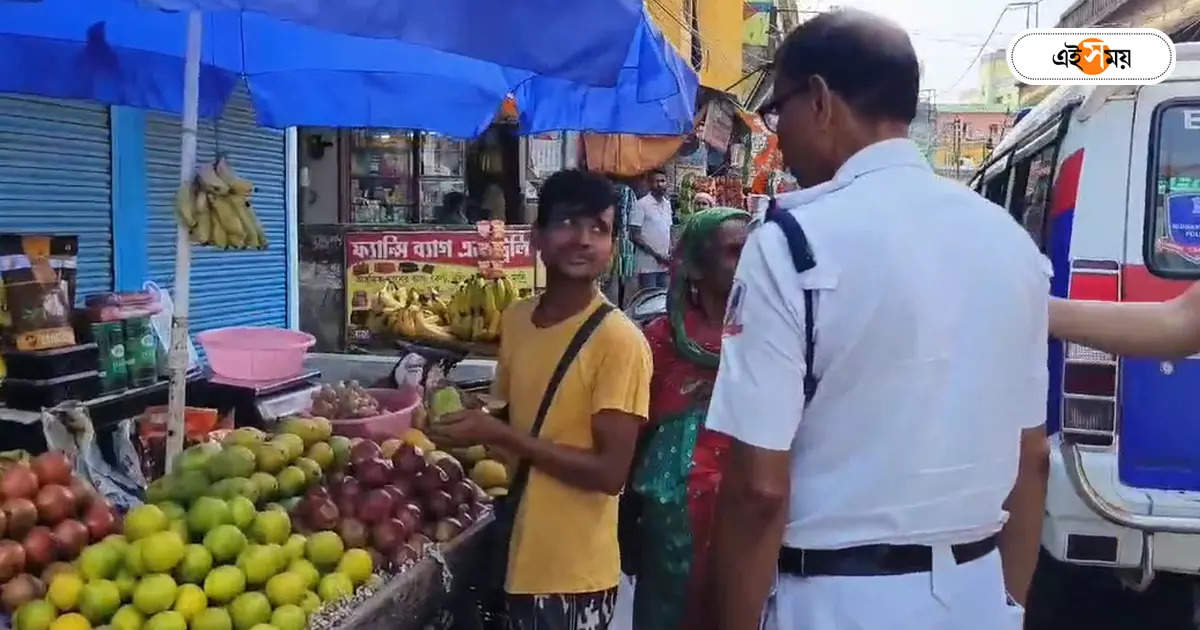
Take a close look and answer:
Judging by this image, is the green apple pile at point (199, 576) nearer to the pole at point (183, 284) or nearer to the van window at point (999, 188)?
the pole at point (183, 284)

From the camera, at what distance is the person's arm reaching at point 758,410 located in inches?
62.5

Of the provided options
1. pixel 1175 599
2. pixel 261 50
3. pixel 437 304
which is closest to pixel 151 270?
pixel 437 304

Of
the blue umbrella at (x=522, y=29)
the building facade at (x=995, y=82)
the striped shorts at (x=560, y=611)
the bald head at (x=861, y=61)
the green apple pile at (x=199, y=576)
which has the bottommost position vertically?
the striped shorts at (x=560, y=611)

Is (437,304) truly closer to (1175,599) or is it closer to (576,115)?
(576,115)

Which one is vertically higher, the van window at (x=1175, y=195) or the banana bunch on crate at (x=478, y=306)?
the van window at (x=1175, y=195)

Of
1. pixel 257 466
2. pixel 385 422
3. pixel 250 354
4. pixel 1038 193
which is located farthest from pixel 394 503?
pixel 1038 193

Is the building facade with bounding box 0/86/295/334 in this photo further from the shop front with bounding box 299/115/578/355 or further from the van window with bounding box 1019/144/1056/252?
the van window with bounding box 1019/144/1056/252

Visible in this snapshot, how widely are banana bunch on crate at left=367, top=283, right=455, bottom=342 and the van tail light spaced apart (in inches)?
103

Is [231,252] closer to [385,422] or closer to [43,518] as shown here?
[385,422]

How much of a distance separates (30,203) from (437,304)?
6.75ft

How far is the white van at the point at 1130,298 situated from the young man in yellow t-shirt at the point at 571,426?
2.26 m

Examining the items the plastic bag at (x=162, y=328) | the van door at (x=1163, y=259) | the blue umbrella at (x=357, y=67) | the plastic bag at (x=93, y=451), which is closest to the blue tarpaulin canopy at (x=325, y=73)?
the blue umbrella at (x=357, y=67)

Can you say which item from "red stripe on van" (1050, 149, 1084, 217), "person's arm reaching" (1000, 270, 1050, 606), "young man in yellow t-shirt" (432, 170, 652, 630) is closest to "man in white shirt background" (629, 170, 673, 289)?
"red stripe on van" (1050, 149, 1084, 217)

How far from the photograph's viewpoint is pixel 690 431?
2.78 meters
